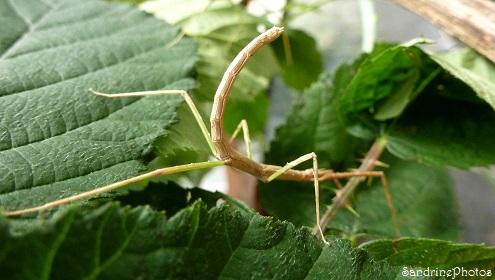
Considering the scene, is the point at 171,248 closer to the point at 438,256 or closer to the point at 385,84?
the point at 438,256

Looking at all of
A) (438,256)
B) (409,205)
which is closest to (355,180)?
(409,205)

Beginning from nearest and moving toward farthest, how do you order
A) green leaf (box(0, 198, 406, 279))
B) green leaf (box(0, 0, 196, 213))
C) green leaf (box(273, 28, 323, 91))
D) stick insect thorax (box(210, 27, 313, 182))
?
green leaf (box(0, 198, 406, 279)) < green leaf (box(0, 0, 196, 213)) < stick insect thorax (box(210, 27, 313, 182)) < green leaf (box(273, 28, 323, 91))

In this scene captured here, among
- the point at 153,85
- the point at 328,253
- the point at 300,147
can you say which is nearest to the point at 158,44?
the point at 153,85

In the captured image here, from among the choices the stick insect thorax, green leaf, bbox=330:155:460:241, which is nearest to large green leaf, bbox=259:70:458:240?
green leaf, bbox=330:155:460:241

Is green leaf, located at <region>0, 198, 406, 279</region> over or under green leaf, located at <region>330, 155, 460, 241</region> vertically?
over

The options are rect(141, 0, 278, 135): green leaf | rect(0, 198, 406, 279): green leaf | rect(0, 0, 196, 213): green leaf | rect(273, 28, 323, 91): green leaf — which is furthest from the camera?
rect(273, 28, 323, 91): green leaf

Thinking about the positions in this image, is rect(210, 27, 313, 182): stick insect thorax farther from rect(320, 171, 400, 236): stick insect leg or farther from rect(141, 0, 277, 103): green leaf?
rect(141, 0, 277, 103): green leaf

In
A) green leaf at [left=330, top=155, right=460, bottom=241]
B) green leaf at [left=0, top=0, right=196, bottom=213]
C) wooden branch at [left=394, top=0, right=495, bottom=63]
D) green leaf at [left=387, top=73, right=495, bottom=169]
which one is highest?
green leaf at [left=0, top=0, right=196, bottom=213]

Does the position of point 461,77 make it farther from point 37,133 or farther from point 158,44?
point 37,133
